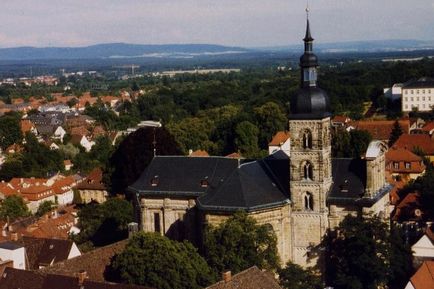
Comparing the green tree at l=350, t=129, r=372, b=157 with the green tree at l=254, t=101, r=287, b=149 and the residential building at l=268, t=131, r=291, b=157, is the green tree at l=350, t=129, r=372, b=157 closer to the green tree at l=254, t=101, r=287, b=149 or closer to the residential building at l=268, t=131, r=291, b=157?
the residential building at l=268, t=131, r=291, b=157

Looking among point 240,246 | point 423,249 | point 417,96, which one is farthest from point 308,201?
point 417,96

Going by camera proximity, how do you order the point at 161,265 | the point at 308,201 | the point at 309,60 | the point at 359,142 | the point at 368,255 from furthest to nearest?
the point at 359,142 < the point at 308,201 < the point at 309,60 < the point at 368,255 < the point at 161,265

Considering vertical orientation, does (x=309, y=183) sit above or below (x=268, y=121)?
above

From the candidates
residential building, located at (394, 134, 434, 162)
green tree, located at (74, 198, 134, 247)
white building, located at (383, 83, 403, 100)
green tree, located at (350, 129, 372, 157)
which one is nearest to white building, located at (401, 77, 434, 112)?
white building, located at (383, 83, 403, 100)

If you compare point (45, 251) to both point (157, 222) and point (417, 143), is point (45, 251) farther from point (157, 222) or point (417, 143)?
point (417, 143)

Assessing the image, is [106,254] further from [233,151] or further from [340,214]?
[233,151]

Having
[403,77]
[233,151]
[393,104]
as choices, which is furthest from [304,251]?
[403,77]

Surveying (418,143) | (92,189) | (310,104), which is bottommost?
(92,189)
